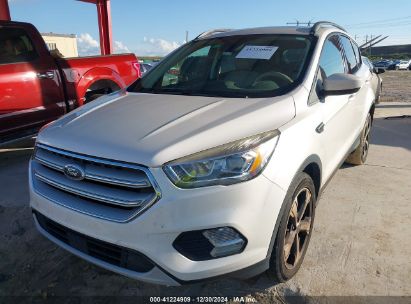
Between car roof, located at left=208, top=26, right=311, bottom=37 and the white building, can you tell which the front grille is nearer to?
car roof, located at left=208, top=26, right=311, bottom=37

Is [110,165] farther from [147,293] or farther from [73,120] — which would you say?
[147,293]

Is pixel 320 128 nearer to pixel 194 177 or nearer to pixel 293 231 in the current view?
pixel 293 231

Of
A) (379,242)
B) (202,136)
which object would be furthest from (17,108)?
(379,242)

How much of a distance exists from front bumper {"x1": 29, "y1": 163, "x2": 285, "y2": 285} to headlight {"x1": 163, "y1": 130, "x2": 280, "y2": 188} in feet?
0.13

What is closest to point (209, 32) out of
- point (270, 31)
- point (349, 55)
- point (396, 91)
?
point (270, 31)

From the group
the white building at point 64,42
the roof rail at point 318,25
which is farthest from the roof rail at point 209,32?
the white building at point 64,42

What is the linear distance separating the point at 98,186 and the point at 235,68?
171cm

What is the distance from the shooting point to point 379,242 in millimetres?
3203

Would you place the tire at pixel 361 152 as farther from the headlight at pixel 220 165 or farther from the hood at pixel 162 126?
the headlight at pixel 220 165

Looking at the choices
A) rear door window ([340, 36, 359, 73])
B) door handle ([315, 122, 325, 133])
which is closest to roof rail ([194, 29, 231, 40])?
rear door window ([340, 36, 359, 73])

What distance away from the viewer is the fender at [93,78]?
19.5 ft

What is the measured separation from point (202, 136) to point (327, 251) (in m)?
1.62

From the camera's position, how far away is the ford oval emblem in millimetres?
2179

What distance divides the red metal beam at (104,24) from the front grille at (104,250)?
9949 mm
